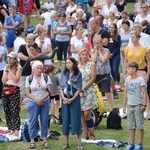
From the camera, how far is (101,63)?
1228 centimetres

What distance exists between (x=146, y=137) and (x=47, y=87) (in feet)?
7.29

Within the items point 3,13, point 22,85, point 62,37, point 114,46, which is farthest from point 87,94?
point 3,13

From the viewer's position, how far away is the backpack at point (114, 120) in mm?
11766

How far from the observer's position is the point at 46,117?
Answer: 10.5m

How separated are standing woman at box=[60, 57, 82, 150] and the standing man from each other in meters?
8.43

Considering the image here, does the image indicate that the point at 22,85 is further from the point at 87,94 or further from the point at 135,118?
the point at 135,118

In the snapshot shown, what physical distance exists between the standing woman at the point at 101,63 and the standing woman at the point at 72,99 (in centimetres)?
180

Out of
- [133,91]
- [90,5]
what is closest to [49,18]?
[90,5]

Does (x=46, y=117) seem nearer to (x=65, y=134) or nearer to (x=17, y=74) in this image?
(x=65, y=134)

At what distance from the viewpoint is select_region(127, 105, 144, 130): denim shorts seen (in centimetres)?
1004

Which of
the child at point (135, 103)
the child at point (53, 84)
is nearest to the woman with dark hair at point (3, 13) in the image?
the child at point (53, 84)

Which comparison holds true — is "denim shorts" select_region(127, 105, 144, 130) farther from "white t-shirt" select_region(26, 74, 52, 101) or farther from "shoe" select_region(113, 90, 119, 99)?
"shoe" select_region(113, 90, 119, 99)

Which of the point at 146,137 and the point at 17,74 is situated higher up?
the point at 17,74

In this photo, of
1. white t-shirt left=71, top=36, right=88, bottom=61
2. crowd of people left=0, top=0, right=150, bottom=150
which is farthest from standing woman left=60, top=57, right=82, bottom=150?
white t-shirt left=71, top=36, right=88, bottom=61
